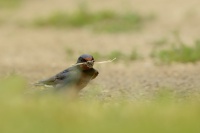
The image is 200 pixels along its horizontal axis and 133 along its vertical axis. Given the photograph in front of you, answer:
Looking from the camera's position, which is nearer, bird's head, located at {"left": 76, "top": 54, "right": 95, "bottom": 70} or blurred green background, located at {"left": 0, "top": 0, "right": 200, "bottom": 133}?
blurred green background, located at {"left": 0, "top": 0, "right": 200, "bottom": 133}

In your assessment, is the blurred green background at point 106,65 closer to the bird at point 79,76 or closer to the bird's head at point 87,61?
the bird at point 79,76

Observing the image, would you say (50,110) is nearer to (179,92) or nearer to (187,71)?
(179,92)

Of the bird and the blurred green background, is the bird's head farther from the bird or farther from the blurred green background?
the blurred green background

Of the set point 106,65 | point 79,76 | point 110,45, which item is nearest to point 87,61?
point 79,76

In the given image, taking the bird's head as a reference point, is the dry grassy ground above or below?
above

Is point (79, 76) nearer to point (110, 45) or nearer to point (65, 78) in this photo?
point (65, 78)

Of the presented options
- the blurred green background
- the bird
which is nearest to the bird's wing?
the bird

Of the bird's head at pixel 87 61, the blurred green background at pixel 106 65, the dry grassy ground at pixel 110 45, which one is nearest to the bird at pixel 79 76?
the bird's head at pixel 87 61

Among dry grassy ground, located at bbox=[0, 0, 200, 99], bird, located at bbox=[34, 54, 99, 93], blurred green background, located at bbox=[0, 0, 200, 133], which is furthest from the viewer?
dry grassy ground, located at bbox=[0, 0, 200, 99]

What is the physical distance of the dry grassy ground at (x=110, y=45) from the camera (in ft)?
25.1

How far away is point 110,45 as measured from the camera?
11.5m

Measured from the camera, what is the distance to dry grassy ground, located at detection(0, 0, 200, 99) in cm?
764

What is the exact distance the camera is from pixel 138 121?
4.34 metres

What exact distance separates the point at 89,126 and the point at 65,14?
9.81 metres
